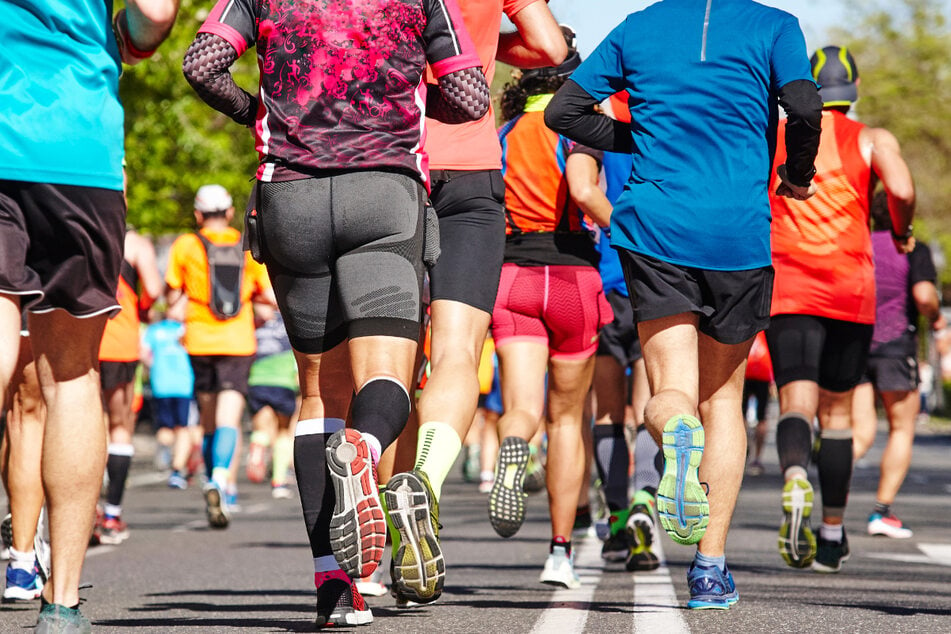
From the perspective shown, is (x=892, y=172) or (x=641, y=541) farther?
(x=892, y=172)

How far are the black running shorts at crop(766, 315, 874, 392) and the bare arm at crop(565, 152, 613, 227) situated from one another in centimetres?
106

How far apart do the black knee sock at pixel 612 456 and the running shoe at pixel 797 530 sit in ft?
3.73

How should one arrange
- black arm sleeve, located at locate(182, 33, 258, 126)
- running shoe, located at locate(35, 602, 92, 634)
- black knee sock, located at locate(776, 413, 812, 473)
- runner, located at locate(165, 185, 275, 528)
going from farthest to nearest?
runner, located at locate(165, 185, 275, 528), black knee sock, located at locate(776, 413, 812, 473), black arm sleeve, located at locate(182, 33, 258, 126), running shoe, located at locate(35, 602, 92, 634)

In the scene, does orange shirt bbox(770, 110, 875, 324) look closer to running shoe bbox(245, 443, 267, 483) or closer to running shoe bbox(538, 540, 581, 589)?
running shoe bbox(538, 540, 581, 589)

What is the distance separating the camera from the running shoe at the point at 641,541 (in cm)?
745

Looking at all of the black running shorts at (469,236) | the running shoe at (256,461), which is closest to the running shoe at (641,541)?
the black running shorts at (469,236)

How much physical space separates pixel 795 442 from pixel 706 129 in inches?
89.9

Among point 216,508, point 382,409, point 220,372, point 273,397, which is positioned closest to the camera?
point 382,409

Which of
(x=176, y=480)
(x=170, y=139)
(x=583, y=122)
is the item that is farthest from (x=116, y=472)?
(x=170, y=139)

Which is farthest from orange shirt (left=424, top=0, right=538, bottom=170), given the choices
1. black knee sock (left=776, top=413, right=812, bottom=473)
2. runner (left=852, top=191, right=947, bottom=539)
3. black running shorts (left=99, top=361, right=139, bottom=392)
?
runner (left=852, top=191, right=947, bottom=539)

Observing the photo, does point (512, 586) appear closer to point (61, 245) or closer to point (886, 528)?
point (61, 245)

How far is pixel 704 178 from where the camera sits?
5625 mm

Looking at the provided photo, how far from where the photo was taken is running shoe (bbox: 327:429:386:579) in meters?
4.12

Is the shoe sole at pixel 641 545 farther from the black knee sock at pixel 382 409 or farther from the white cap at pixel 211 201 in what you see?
the white cap at pixel 211 201
